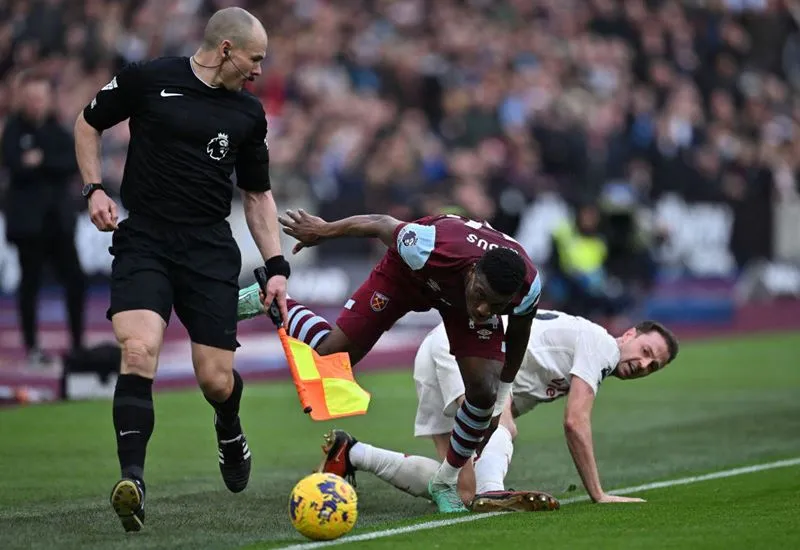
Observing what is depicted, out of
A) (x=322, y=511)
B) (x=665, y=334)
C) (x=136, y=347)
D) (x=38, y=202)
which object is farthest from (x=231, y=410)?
(x=38, y=202)

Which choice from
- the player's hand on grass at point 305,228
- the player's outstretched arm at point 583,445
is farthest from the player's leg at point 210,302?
the player's outstretched arm at point 583,445

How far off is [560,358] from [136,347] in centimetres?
301

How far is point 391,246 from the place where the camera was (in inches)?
348

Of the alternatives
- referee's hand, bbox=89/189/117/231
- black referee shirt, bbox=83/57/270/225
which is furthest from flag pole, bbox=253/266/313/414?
referee's hand, bbox=89/189/117/231

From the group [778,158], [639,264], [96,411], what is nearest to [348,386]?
[96,411]

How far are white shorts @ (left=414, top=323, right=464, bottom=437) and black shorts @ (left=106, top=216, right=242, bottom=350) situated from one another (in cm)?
171

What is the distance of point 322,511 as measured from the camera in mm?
7430

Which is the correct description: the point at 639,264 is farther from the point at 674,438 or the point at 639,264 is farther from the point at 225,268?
the point at 225,268

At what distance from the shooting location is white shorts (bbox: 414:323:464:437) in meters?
9.45

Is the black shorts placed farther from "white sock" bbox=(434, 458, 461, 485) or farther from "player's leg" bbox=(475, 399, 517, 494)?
"player's leg" bbox=(475, 399, 517, 494)

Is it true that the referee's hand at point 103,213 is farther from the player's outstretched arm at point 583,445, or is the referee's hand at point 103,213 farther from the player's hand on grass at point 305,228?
the player's outstretched arm at point 583,445

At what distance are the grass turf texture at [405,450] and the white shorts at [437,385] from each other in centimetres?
50

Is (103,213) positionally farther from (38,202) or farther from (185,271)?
(38,202)

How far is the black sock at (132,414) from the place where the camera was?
7.68 metres
